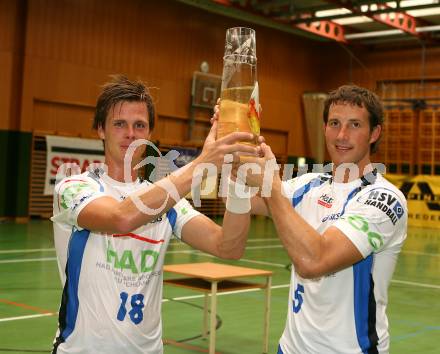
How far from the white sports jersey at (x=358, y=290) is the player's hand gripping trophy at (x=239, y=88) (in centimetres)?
71

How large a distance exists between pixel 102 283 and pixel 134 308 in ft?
0.61

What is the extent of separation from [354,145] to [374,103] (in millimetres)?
227

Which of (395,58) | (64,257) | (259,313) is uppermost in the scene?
(395,58)

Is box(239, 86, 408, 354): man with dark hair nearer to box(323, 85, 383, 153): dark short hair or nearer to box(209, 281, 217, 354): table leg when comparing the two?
box(323, 85, 383, 153): dark short hair

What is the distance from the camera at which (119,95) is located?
9.84 ft

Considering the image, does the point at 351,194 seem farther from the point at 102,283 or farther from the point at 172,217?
the point at 102,283

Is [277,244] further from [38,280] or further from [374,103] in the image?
[374,103]

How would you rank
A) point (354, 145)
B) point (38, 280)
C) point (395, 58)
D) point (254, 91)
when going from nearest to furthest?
point (254, 91)
point (354, 145)
point (38, 280)
point (395, 58)

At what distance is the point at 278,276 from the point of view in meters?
11.0

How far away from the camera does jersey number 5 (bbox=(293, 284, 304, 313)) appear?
10.5 feet

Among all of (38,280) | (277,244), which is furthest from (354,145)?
(277,244)

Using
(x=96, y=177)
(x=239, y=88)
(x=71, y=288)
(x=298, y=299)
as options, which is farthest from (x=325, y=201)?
(x=71, y=288)

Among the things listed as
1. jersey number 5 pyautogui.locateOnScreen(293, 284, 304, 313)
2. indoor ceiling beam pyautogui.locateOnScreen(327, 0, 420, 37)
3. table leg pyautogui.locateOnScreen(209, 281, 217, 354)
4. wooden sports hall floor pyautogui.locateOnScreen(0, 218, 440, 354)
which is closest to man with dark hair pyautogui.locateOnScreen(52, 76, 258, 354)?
jersey number 5 pyautogui.locateOnScreen(293, 284, 304, 313)

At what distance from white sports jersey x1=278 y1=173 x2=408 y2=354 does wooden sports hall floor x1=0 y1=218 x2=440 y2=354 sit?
3.50m
